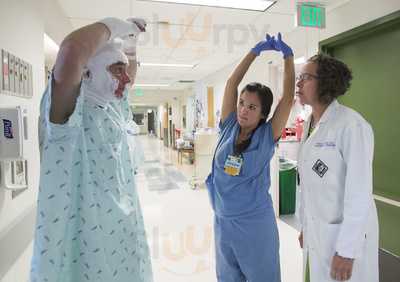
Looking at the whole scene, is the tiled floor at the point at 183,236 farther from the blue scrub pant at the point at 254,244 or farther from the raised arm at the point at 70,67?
the raised arm at the point at 70,67

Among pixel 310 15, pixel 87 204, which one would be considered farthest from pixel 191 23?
pixel 87 204

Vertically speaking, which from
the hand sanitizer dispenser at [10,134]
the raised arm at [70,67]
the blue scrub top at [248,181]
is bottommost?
the blue scrub top at [248,181]

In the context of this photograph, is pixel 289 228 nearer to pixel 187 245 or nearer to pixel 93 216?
pixel 187 245

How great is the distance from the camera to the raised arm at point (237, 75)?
5.70 ft

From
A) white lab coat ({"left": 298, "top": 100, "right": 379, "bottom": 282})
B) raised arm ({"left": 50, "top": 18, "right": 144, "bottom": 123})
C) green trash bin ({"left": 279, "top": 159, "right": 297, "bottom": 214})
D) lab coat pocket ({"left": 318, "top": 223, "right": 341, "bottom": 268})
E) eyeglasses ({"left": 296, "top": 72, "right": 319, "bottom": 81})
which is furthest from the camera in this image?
green trash bin ({"left": 279, "top": 159, "right": 297, "bottom": 214})

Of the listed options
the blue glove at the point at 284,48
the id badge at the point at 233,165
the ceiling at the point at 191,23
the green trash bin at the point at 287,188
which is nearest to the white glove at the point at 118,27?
the id badge at the point at 233,165

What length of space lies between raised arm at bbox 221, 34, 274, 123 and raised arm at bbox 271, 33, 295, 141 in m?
0.12

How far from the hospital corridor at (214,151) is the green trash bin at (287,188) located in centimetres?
63

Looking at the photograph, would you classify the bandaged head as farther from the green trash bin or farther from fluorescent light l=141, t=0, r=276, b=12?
the green trash bin

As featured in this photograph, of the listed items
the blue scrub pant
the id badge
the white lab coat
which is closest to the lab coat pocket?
the white lab coat

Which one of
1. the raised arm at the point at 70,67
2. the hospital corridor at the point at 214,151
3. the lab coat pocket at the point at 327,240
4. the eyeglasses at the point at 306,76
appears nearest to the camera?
the raised arm at the point at 70,67

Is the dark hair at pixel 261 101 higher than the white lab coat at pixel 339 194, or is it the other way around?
the dark hair at pixel 261 101

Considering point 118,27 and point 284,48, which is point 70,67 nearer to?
point 118,27

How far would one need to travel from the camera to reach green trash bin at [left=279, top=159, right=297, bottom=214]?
414cm
